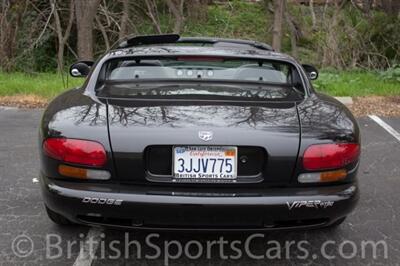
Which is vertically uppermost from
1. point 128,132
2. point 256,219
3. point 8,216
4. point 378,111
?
point 128,132

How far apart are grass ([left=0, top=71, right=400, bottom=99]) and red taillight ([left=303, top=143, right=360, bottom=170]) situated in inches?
264

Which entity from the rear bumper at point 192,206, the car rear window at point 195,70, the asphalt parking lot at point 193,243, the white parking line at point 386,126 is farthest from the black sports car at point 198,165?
the white parking line at point 386,126

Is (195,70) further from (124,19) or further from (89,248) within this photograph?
(124,19)

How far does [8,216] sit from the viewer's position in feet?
13.5

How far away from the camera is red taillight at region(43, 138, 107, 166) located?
2.96 m

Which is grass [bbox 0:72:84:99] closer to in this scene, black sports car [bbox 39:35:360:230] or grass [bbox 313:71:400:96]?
grass [bbox 313:71:400:96]

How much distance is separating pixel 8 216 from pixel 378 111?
6.11 m

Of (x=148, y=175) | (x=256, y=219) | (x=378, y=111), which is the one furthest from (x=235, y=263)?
(x=378, y=111)

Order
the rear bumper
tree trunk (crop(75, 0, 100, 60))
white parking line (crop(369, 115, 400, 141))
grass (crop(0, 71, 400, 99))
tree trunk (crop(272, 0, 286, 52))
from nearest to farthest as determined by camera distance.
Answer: the rear bumper → white parking line (crop(369, 115, 400, 141)) → grass (crop(0, 71, 400, 99)) → tree trunk (crop(75, 0, 100, 60)) → tree trunk (crop(272, 0, 286, 52))

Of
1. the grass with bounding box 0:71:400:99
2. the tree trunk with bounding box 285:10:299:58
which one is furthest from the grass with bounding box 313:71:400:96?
the tree trunk with bounding box 285:10:299:58

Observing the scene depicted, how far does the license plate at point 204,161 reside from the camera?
2.95 metres

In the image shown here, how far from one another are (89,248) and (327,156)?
1.64 m

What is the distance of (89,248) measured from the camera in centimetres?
358

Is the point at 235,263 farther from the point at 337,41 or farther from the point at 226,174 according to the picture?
the point at 337,41
